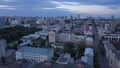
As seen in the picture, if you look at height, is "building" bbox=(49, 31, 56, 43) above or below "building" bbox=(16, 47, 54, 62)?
below

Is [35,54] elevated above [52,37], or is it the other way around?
[35,54]

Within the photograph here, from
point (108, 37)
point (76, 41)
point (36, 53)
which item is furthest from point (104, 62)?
point (108, 37)

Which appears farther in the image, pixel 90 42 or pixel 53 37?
pixel 53 37

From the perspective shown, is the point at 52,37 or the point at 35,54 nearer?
the point at 35,54

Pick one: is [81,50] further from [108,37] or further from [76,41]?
[108,37]

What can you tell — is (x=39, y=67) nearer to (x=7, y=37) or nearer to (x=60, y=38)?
(x=7, y=37)

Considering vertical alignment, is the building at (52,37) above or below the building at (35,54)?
below

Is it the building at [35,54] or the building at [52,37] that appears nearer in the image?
the building at [35,54]

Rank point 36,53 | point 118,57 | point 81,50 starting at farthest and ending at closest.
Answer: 1. point 81,50
2. point 36,53
3. point 118,57

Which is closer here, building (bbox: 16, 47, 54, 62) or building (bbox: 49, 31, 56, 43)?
building (bbox: 16, 47, 54, 62)

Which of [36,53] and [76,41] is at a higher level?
[36,53]

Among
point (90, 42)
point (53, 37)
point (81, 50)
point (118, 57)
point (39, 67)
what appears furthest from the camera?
point (53, 37)
